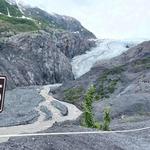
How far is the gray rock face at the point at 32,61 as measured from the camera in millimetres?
144750

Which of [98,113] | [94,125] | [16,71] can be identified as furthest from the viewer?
[16,71]

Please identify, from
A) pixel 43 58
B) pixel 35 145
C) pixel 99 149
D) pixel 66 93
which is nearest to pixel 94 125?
pixel 99 149

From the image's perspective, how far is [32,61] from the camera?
533ft

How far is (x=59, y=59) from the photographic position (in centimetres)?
17812

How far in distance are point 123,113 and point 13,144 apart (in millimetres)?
42574

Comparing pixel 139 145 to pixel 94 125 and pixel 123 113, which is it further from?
pixel 123 113

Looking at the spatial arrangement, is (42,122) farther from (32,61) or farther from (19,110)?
(32,61)

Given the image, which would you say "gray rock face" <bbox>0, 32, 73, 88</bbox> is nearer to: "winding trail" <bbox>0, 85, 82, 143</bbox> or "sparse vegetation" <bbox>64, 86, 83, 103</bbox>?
"sparse vegetation" <bbox>64, 86, 83, 103</bbox>

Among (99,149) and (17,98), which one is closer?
(99,149)

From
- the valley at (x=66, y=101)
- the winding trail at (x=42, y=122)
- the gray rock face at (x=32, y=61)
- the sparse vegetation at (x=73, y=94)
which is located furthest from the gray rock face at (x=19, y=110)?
the gray rock face at (x=32, y=61)

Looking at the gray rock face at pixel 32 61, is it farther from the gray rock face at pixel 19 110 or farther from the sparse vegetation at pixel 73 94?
the gray rock face at pixel 19 110

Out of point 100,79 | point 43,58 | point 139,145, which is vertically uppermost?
point 43,58

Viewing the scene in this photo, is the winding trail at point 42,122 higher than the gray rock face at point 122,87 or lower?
lower

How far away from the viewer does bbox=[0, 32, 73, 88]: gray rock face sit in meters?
145
